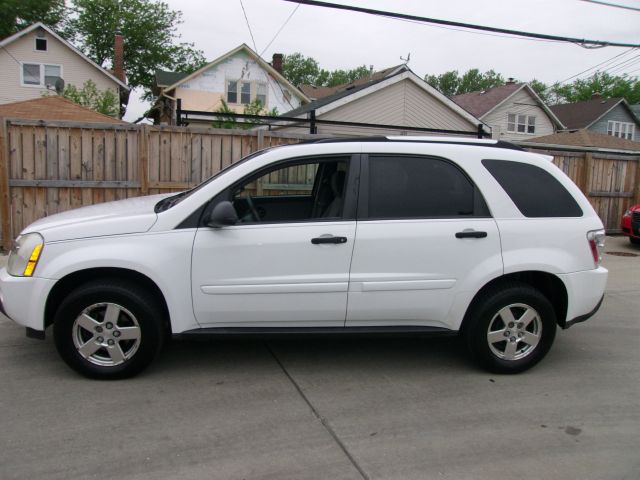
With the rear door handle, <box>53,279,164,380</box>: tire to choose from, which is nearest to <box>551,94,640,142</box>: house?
the rear door handle

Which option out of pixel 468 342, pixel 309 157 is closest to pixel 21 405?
pixel 309 157

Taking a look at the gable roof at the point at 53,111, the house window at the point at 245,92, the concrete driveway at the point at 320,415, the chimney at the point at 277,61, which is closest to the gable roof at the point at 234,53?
the house window at the point at 245,92

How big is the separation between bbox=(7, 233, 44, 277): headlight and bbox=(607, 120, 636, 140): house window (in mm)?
41147

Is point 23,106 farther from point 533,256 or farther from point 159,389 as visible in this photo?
point 533,256

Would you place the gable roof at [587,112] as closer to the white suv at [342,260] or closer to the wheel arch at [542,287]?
the wheel arch at [542,287]

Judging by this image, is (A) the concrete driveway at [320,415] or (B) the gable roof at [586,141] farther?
(B) the gable roof at [586,141]

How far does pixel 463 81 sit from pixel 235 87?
61.6 meters

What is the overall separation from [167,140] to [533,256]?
6.11m

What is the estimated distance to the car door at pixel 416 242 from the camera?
4.18m

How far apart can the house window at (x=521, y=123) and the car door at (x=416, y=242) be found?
31911 millimetres

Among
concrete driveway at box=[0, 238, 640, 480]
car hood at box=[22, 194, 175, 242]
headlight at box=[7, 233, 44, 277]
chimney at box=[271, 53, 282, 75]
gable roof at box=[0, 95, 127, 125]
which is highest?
chimney at box=[271, 53, 282, 75]

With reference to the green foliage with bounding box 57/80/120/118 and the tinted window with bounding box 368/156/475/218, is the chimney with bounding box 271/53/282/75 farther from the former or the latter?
the tinted window with bounding box 368/156/475/218

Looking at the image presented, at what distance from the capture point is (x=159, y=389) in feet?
13.3

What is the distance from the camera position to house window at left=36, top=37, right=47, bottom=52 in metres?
27.6
